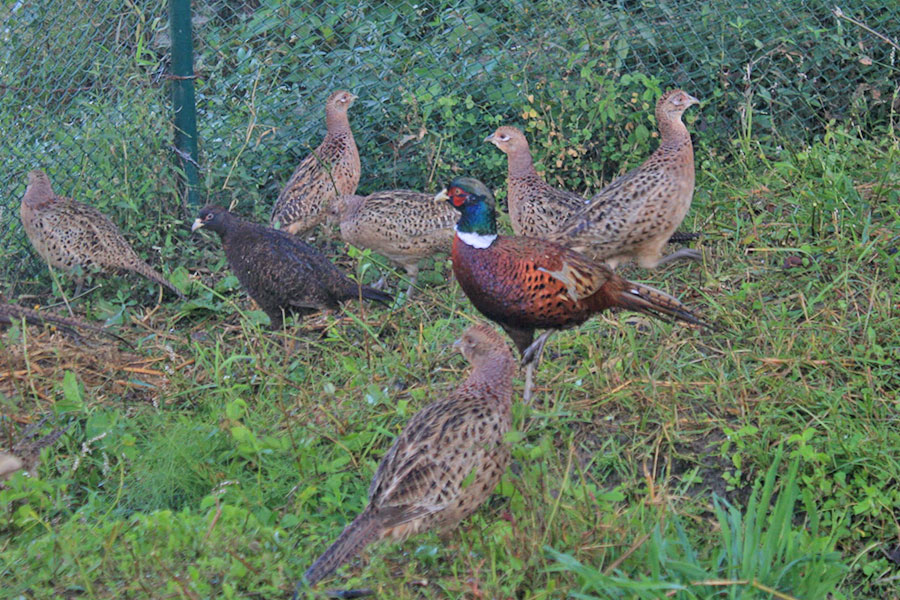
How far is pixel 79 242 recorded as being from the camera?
6543 millimetres

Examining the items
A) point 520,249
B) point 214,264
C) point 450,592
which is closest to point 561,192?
point 520,249

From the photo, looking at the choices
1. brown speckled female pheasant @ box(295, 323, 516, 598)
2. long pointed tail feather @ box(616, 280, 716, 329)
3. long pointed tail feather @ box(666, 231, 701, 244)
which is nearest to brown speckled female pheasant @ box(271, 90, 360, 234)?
long pointed tail feather @ box(666, 231, 701, 244)

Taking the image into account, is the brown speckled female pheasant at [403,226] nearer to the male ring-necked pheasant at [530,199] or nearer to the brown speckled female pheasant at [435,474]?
the male ring-necked pheasant at [530,199]

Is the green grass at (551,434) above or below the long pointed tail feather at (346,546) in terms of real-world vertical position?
below

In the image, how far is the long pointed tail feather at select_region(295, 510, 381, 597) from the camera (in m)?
3.50

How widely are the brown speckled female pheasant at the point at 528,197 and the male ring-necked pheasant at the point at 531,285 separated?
47.3 inches

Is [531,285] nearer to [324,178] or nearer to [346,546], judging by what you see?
[346,546]

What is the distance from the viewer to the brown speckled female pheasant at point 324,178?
7.15 meters

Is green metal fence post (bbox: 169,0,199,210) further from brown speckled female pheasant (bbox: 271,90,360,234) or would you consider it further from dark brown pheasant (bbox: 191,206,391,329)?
dark brown pheasant (bbox: 191,206,391,329)

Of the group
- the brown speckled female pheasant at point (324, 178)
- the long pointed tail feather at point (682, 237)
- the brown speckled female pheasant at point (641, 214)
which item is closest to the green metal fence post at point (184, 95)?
the brown speckled female pheasant at point (324, 178)

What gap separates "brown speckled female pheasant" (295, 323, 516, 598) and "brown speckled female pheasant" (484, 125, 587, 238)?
2.43 metres

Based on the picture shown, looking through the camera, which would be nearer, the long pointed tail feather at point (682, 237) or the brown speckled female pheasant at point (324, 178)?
the long pointed tail feather at point (682, 237)

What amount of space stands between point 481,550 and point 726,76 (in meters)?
4.58

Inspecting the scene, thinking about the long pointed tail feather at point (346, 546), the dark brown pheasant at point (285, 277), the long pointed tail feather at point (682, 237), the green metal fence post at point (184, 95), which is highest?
the green metal fence post at point (184, 95)
